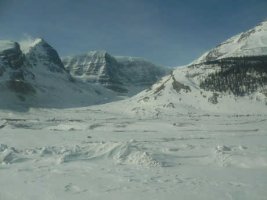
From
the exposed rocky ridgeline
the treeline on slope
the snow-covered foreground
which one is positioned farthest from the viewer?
the exposed rocky ridgeline

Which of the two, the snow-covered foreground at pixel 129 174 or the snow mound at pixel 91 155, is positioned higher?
the snow mound at pixel 91 155

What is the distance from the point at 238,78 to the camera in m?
100

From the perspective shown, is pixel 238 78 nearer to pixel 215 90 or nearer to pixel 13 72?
pixel 215 90

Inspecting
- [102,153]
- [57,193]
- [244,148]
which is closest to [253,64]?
[244,148]

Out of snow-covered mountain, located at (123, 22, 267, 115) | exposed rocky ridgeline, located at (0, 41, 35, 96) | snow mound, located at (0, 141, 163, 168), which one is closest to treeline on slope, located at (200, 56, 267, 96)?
snow-covered mountain, located at (123, 22, 267, 115)

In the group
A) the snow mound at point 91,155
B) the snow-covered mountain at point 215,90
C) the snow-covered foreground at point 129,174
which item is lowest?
the snow-covered foreground at point 129,174

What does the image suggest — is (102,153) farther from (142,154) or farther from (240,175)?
(240,175)

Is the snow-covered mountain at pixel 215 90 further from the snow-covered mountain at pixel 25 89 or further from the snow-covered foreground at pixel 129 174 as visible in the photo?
the snow-covered foreground at pixel 129 174

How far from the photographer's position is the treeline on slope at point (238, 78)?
9500 centimetres

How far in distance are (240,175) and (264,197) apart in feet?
13.4

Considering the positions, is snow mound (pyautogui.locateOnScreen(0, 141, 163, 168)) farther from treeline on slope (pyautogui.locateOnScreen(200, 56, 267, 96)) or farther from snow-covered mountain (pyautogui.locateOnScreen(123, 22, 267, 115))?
treeline on slope (pyautogui.locateOnScreen(200, 56, 267, 96))

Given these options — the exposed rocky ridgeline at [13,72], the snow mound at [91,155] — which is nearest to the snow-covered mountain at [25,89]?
the exposed rocky ridgeline at [13,72]

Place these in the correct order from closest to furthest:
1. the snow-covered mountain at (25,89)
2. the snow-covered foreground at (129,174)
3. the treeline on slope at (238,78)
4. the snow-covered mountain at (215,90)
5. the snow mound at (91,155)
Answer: the snow-covered foreground at (129,174) → the snow mound at (91,155) → the snow-covered mountain at (215,90) → the treeline on slope at (238,78) → the snow-covered mountain at (25,89)

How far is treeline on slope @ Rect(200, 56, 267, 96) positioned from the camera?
95000 millimetres
